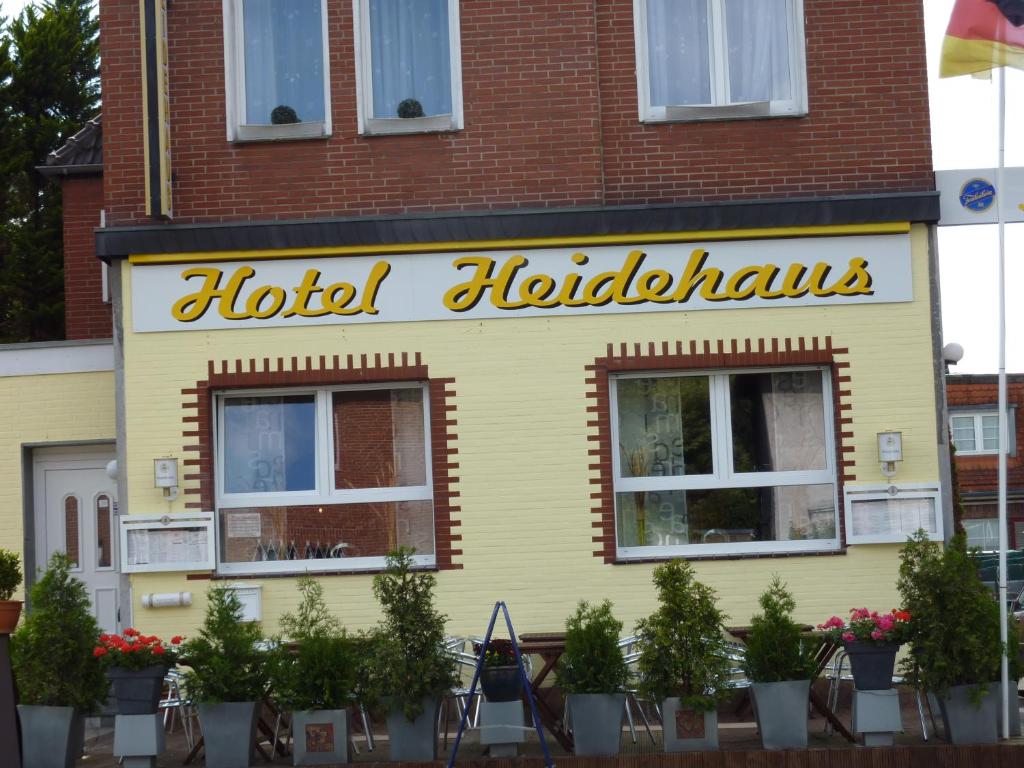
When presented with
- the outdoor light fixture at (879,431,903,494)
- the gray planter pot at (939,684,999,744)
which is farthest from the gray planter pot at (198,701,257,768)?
the outdoor light fixture at (879,431,903,494)

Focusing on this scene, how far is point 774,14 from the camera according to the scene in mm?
12453

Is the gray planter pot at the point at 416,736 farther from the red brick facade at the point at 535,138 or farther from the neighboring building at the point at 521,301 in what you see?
the red brick facade at the point at 535,138

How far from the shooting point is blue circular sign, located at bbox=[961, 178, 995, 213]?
39.7 ft

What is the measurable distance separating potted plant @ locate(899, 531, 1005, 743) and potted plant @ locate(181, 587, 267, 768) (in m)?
4.49

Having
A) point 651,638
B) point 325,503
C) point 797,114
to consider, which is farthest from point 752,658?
point 797,114

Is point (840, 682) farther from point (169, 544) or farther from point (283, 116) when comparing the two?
point (283, 116)

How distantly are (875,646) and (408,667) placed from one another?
10.4 ft

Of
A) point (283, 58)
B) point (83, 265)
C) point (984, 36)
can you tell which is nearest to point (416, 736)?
point (283, 58)

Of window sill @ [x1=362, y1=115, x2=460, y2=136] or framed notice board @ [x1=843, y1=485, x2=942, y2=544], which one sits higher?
window sill @ [x1=362, y1=115, x2=460, y2=136]

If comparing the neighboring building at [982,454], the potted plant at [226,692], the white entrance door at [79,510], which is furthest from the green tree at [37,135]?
the neighboring building at [982,454]

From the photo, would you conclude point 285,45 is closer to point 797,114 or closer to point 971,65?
point 797,114

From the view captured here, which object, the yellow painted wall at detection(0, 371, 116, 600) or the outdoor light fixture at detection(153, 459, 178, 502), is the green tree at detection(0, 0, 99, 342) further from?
the outdoor light fixture at detection(153, 459, 178, 502)

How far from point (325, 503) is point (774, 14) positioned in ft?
18.3

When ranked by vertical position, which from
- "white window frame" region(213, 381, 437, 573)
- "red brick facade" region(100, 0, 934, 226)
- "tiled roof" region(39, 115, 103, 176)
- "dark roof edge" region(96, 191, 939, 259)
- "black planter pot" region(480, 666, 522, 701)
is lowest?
"black planter pot" region(480, 666, 522, 701)
